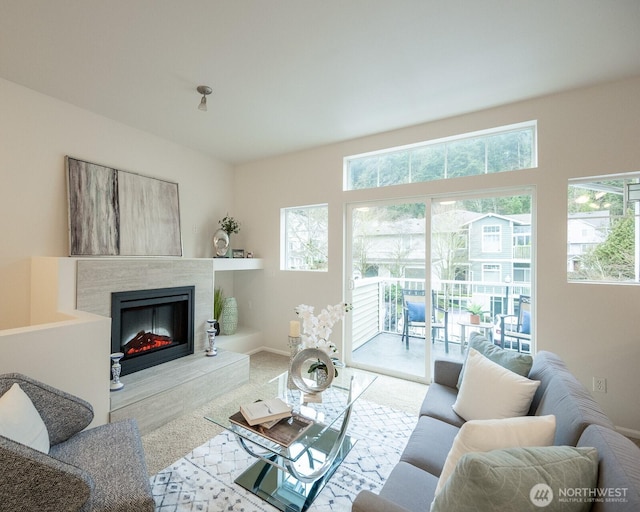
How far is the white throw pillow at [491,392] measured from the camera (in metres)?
1.51

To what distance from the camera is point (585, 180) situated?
8.39 feet

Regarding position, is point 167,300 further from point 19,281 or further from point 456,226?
point 456,226

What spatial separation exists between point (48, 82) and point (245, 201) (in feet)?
8.15

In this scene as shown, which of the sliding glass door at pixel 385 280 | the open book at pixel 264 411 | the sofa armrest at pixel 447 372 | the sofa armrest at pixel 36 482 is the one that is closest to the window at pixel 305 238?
the sliding glass door at pixel 385 280

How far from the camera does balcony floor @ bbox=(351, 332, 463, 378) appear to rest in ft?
10.7

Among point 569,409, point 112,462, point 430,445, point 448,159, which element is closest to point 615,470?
point 569,409

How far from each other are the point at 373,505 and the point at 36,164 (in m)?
3.68

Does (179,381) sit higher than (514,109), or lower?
lower

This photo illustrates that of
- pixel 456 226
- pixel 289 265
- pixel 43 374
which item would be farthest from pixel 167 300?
pixel 456 226

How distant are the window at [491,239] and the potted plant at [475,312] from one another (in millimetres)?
605

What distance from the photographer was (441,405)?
74.6 inches

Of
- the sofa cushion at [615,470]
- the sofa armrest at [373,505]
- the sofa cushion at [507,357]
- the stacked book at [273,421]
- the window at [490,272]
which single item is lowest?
the stacked book at [273,421]

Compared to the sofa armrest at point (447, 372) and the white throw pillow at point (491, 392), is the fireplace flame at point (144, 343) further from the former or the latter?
the white throw pillow at point (491, 392)

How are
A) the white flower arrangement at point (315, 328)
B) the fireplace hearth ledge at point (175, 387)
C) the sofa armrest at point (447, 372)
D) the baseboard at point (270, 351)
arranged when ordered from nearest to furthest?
the white flower arrangement at point (315, 328) < the sofa armrest at point (447, 372) < the fireplace hearth ledge at point (175, 387) < the baseboard at point (270, 351)
